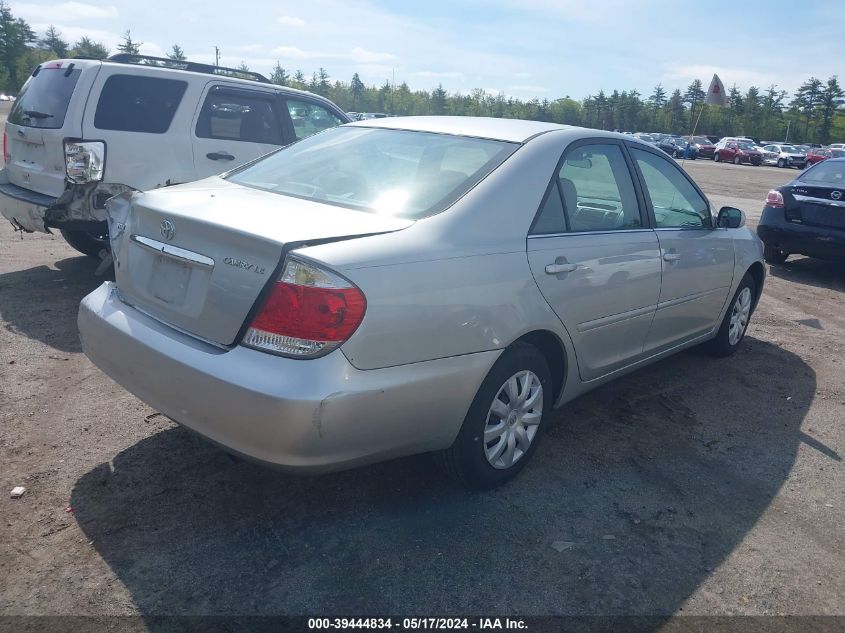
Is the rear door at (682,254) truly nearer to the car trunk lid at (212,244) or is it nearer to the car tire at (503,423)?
the car tire at (503,423)

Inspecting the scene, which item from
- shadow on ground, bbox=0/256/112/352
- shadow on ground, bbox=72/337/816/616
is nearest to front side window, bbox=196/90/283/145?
shadow on ground, bbox=0/256/112/352

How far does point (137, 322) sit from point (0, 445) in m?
1.18

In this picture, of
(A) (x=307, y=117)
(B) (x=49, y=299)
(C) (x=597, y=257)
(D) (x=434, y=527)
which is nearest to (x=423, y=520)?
(D) (x=434, y=527)

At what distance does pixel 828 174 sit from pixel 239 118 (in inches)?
292

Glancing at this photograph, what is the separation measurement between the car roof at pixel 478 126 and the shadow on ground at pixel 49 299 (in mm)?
2690

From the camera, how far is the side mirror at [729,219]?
5.00 metres

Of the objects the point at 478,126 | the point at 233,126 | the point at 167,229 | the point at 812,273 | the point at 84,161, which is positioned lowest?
the point at 812,273

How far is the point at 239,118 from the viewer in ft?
22.8

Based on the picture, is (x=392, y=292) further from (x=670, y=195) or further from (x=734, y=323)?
(x=734, y=323)

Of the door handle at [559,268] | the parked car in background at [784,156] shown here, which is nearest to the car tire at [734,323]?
the door handle at [559,268]

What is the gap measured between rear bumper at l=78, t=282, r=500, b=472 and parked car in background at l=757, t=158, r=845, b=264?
7234mm

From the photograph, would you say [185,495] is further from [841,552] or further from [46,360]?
[841,552]

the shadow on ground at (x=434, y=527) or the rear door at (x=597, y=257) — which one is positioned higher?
the rear door at (x=597, y=257)

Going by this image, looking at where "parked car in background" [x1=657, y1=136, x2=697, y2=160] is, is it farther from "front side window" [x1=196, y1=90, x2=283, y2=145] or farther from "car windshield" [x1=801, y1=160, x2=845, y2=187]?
"front side window" [x1=196, y1=90, x2=283, y2=145]
